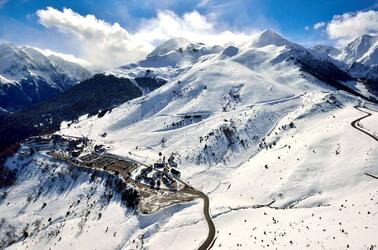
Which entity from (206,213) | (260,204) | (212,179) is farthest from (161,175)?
(260,204)

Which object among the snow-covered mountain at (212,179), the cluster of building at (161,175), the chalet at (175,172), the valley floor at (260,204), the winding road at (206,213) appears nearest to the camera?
the valley floor at (260,204)

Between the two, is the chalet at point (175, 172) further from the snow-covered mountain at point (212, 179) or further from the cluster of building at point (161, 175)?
the snow-covered mountain at point (212, 179)

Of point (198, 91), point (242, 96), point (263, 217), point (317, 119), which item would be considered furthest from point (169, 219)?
point (198, 91)

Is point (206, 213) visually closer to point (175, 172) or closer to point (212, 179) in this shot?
point (212, 179)

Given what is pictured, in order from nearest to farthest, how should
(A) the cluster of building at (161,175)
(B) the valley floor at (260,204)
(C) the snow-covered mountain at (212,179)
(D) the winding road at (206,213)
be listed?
(B) the valley floor at (260,204), (C) the snow-covered mountain at (212,179), (D) the winding road at (206,213), (A) the cluster of building at (161,175)

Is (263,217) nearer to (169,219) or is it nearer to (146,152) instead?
(169,219)

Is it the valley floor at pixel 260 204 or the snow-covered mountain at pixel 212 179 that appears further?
the snow-covered mountain at pixel 212 179

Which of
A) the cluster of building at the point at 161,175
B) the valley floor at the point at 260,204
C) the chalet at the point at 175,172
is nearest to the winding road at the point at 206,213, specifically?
the valley floor at the point at 260,204

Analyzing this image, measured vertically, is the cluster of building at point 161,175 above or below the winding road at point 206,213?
above

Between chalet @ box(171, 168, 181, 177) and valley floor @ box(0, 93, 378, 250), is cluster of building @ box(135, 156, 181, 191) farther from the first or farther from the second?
valley floor @ box(0, 93, 378, 250)
